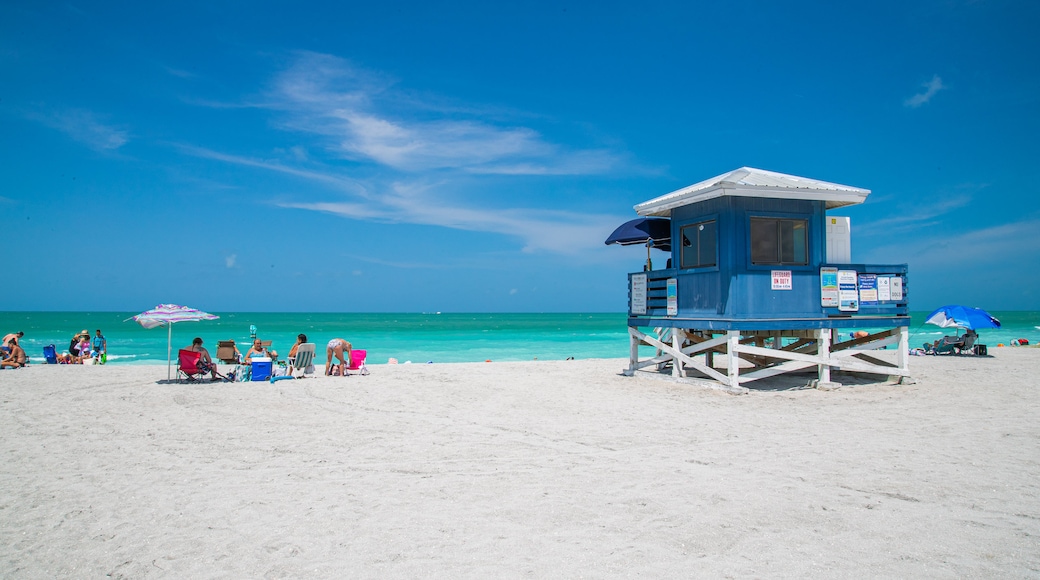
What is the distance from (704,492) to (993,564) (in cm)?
203

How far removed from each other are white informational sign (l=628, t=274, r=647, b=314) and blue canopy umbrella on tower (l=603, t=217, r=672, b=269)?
0.81 m

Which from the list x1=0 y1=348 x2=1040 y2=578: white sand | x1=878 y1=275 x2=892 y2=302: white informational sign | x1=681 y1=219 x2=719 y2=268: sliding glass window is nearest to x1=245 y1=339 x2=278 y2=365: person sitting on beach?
x1=0 y1=348 x2=1040 y2=578: white sand

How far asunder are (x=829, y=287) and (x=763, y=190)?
2.46 m

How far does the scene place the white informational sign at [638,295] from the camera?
44.9 feet

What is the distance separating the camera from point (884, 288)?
1226 cm

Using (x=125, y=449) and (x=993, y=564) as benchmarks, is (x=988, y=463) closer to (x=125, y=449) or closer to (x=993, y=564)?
(x=993, y=564)

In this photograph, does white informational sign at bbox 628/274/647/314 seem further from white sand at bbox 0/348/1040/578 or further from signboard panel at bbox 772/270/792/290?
white sand at bbox 0/348/1040/578

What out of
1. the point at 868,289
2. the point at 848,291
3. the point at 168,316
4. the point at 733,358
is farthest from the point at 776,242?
the point at 168,316

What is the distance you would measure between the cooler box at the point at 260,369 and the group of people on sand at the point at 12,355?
7857 millimetres

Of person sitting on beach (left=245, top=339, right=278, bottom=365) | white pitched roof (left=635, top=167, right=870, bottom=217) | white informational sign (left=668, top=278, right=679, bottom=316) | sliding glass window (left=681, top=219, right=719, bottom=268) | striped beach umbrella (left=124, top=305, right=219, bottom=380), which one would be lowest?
person sitting on beach (left=245, top=339, right=278, bottom=365)

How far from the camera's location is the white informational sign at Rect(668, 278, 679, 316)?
12766mm

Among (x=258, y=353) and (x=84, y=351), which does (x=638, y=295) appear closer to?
(x=258, y=353)

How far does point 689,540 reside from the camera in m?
4.25

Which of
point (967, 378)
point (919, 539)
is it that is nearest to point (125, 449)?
point (919, 539)
